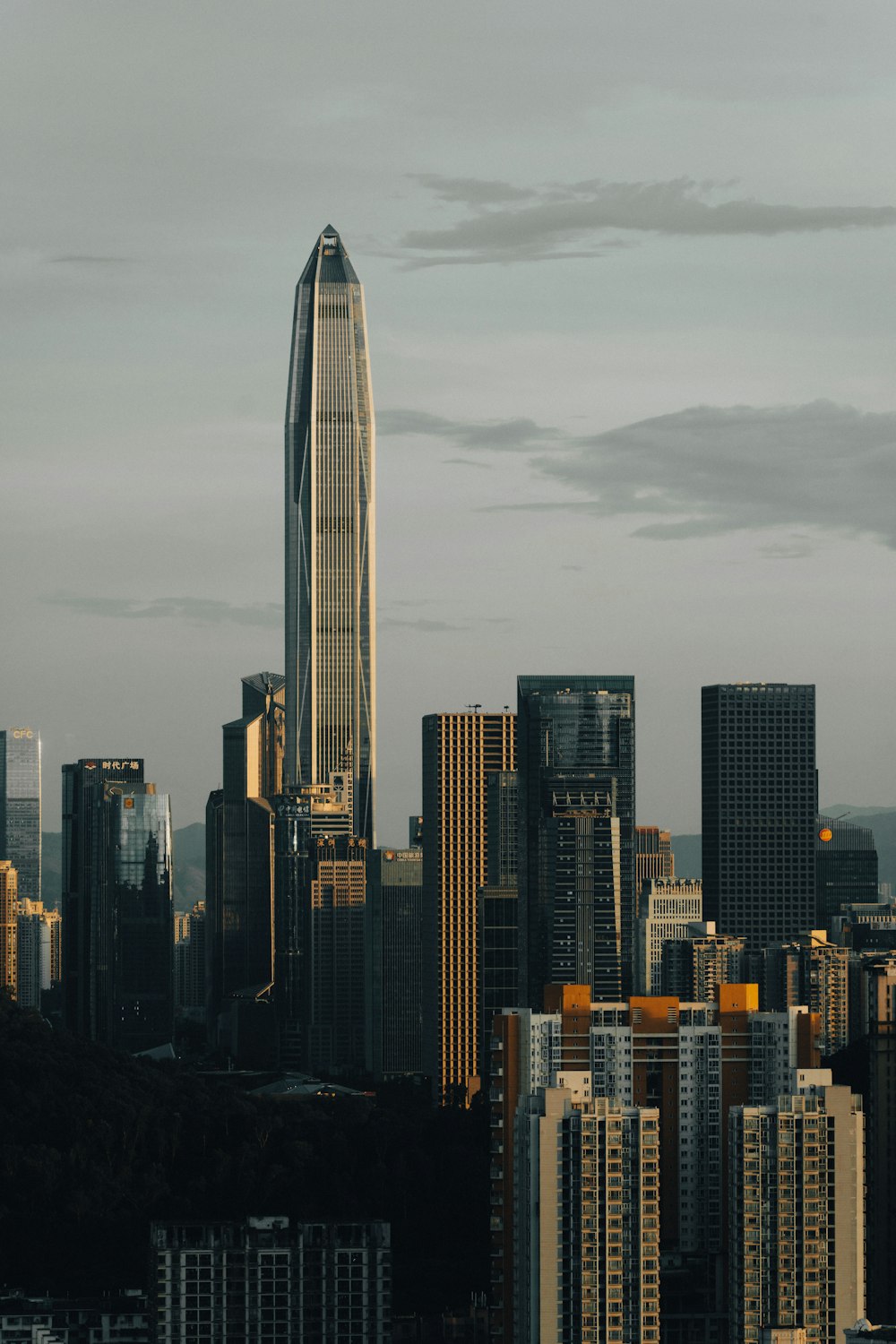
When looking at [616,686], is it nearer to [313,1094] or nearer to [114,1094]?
[313,1094]

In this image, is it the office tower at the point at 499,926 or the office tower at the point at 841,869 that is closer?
the office tower at the point at 499,926

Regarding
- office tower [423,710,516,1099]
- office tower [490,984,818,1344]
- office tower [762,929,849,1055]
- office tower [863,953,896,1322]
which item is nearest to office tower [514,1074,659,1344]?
office tower [490,984,818,1344]

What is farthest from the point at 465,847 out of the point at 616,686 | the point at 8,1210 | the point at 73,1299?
the point at 73,1299

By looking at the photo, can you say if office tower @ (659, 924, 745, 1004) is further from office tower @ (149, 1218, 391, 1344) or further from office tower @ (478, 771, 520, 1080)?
office tower @ (149, 1218, 391, 1344)

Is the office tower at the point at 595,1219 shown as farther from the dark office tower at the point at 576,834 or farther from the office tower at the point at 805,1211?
the dark office tower at the point at 576,834

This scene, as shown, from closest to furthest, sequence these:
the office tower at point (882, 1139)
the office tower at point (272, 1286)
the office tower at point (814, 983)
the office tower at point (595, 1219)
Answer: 1. the office tower at point (595, 1219)
2. the office tower at point (882, 1139)
3. the office tower at point (272, 1286)
4. the office tower at point (814, 983)

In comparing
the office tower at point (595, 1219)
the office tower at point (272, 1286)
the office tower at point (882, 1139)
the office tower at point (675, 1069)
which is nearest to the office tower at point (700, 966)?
the office tower at point (882, 1139)
